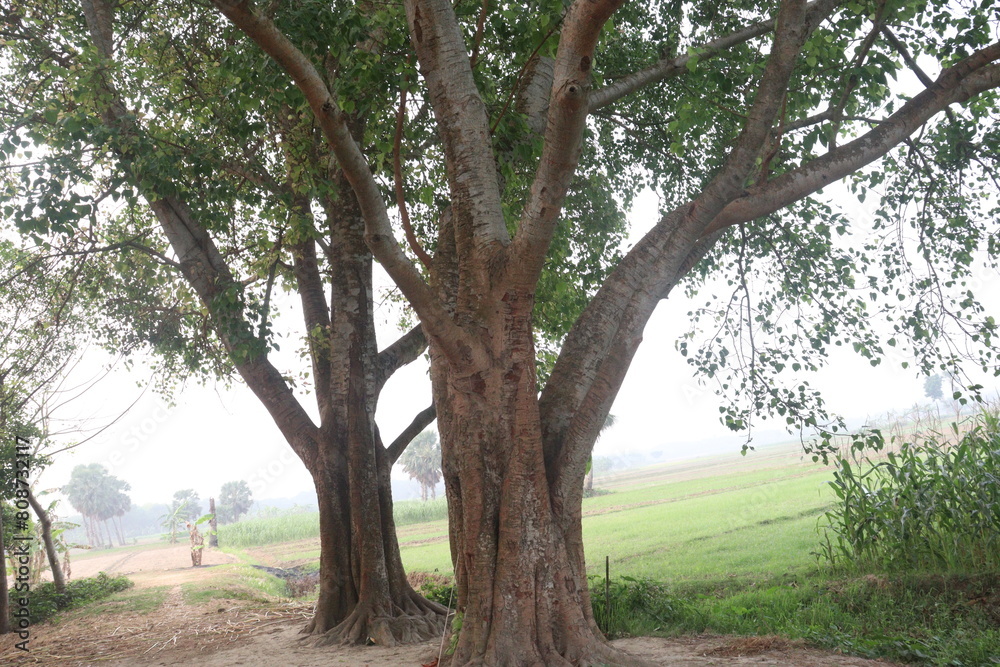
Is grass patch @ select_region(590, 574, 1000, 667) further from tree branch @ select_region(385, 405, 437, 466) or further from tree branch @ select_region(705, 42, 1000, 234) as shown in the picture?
tree branch @ select_region(705, 42, 1000, 234)

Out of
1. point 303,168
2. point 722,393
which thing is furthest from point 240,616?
point 722,393

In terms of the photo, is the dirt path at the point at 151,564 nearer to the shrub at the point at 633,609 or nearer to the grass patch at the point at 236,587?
the grass patch at the point at 236,587

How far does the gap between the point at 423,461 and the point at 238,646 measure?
8948 centimetres

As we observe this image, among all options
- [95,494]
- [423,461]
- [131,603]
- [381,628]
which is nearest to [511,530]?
[381,628]

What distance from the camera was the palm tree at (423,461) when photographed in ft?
309

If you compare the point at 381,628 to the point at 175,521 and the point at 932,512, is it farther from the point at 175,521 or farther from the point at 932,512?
the point at 175,521

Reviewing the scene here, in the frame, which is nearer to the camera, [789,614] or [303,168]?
[789,614]

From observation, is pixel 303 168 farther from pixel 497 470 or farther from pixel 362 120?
pixel 497 470

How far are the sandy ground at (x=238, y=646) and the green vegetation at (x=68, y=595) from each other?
2.15ft

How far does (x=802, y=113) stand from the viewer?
7871 mm

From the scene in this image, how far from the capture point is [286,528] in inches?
1594

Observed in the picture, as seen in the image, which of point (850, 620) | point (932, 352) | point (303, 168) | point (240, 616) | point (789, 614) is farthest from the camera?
point (240, 616)

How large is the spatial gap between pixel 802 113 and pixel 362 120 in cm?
533

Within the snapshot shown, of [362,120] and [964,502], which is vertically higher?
[362,120]
